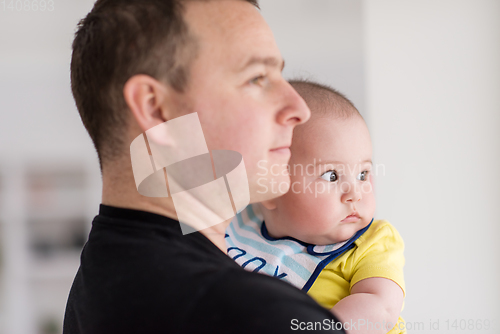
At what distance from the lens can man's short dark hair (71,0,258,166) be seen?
2.18ft

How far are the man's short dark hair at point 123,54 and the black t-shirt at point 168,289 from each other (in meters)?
Result: 0.16

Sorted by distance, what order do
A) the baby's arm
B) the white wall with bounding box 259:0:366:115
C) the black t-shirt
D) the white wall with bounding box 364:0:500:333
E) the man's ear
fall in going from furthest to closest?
the white wall with bounding box 259:0:366:115
the white wall with bounding box 364:0:500:333
the baby's arm
the man's ear
the black t-shirt

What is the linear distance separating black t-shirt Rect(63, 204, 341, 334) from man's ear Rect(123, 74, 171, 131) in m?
0.16

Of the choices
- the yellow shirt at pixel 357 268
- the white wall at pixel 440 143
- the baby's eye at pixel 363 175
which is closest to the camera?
the yellow shirt at pixel 357 268

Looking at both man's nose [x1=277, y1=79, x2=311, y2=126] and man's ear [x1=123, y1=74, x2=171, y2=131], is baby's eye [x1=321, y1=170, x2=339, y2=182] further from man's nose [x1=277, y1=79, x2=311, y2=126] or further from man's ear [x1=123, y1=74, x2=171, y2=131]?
man's ear [x1=123, y1=74, x2=171, y2=131]

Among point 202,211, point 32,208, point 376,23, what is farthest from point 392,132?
point 32,208

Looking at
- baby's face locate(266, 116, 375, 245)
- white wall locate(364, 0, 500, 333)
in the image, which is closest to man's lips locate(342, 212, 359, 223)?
baby's face locate(266, 116, 375, 245)

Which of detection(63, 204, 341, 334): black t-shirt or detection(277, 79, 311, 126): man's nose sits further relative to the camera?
detection(277, 79, 311, 126): man's nose

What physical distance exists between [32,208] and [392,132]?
9.08 feet

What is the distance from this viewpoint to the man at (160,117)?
1.87ft

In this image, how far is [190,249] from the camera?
0.63 meters

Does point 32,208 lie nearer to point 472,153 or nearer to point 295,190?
point 295,190

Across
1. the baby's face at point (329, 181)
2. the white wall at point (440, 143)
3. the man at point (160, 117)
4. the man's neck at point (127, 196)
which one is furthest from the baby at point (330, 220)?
the white wall at point (440, 143)

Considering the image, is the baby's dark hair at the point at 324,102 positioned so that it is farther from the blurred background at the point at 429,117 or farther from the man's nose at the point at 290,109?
the blurred background at the point at 429,117
